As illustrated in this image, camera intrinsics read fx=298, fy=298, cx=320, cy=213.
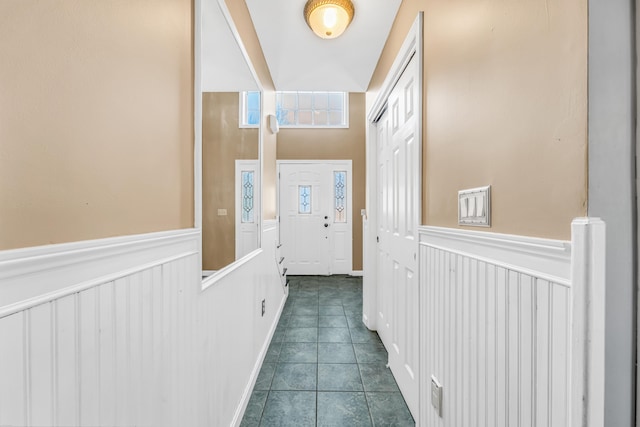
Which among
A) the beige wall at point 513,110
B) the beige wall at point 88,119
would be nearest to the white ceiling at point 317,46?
the beige wall at point 513,110

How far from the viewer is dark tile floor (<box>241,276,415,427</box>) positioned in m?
1.60

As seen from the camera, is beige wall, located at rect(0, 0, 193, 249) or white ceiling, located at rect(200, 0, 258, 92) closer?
beige wall, located at rect(0, 0, 193, 249)

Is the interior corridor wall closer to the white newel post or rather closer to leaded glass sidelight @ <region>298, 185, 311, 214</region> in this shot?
the white newel post

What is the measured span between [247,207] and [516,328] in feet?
5.39

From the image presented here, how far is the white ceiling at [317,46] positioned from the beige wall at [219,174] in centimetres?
73

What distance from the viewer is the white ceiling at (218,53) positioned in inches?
48.0

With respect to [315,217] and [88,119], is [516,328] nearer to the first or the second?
[88,119]

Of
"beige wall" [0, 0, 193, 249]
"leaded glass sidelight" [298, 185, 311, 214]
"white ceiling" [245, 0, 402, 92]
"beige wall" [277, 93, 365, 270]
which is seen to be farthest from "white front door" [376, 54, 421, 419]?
"leaded glass sidelight" [298, 185, 311, 214]

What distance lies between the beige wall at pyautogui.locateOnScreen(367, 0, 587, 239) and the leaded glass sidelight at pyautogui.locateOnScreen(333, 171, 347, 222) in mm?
3558

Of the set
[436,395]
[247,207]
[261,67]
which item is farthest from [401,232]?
[261,67]

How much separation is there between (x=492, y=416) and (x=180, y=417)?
0.97 metres

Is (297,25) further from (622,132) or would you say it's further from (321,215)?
(321,215)

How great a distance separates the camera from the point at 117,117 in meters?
0.70

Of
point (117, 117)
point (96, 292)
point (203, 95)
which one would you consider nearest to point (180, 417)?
point (96, 292)
